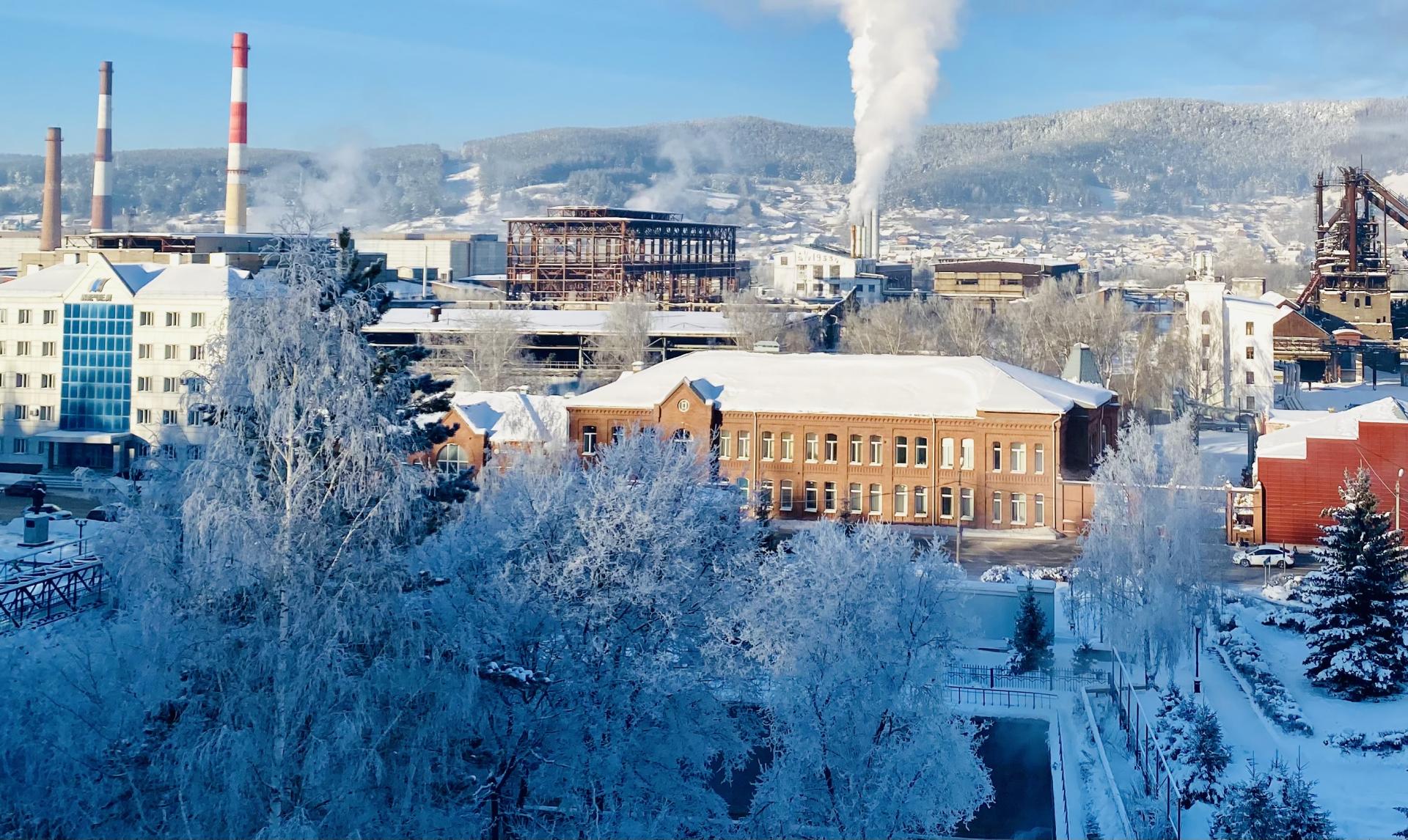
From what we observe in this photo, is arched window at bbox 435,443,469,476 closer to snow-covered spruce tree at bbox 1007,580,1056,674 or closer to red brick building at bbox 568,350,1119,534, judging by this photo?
red brick building at bbox 568,350,1119,534

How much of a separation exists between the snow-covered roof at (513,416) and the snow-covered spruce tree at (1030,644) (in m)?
→ 13.2

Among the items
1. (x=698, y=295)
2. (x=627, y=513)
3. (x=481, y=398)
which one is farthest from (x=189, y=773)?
(x=698, y=295)

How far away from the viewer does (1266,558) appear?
29.0m

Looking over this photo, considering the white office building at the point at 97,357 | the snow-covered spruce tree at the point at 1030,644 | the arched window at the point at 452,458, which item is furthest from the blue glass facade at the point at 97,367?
the snow-covered spruce tree at the point at 1030,644

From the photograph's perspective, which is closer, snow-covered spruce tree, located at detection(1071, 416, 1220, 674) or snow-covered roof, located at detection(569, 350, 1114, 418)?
snow-covered spruce tree, located at detection(1071, 416, 1220, 674)

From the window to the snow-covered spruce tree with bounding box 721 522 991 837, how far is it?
48.7 ft

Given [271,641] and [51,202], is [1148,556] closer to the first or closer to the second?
[271,641]

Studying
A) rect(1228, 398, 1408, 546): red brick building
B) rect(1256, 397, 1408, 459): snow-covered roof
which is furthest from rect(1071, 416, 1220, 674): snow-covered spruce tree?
rect(1256, 397, 1408, 459): snow-covered roof

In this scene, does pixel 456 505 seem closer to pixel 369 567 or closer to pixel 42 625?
pixel 42 625

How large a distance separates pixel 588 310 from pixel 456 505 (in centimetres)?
4113

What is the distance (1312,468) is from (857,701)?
19239 millimetres

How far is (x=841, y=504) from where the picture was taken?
3284cm

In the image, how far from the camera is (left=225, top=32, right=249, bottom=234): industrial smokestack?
69.6 meters

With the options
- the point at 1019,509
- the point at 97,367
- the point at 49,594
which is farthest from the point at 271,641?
the point at 97,367
